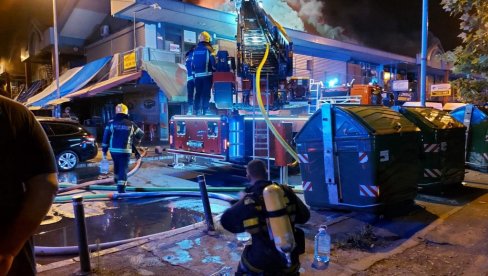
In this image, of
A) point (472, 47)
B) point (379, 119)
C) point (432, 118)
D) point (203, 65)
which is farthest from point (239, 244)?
point (472, 47)

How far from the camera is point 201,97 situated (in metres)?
10.3

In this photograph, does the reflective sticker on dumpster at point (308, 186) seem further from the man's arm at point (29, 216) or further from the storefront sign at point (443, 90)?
the storefront sign at point (443, 90)

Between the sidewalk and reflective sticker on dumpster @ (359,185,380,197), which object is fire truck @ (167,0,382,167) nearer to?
reflective sticker on dumpster @ (359,185,380,197)

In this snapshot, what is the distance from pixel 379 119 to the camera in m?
6.25

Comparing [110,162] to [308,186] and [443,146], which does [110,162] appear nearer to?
[308,186]

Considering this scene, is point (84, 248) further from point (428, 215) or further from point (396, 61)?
point (396, 61)

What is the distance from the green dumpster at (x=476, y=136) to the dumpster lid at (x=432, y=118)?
97.8 inches

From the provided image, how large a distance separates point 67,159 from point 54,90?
1300cm

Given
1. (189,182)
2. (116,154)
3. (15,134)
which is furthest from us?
(189,182)

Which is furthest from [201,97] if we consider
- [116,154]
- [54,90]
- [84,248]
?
[54,90]

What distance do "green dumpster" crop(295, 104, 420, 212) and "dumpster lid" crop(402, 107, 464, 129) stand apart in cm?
157

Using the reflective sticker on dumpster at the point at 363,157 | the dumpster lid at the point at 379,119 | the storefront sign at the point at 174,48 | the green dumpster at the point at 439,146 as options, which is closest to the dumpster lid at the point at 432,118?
the green dumpster at the point at 439,146

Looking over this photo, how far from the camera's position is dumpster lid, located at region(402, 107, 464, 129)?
26.5 ft

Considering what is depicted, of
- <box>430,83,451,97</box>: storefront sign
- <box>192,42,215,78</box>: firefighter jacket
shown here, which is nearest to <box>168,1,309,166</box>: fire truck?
<box>192,42,215,78</box>: firefighter jacket
